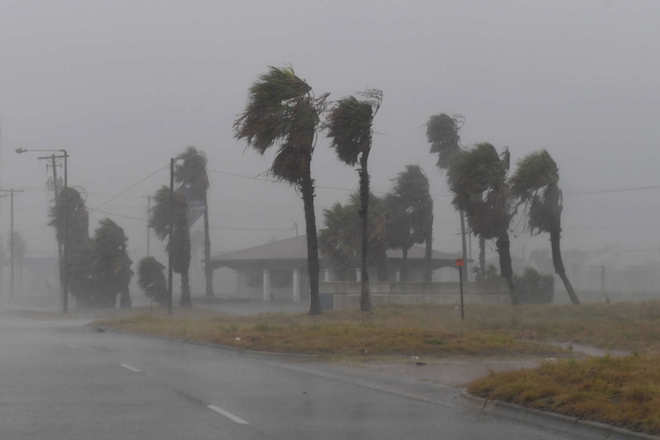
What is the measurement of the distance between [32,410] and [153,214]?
2625 inches

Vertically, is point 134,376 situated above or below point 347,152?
below

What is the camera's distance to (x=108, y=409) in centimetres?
1373

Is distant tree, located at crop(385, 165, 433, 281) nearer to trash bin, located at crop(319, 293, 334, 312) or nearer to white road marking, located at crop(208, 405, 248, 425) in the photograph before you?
trash bin, located at crop(319, 293, 334, 312)

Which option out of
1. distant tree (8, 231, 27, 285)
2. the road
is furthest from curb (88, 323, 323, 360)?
distant tree (8, 231, 27, 285)

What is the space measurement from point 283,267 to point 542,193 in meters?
32.2

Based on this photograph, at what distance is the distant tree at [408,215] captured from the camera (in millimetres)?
74562

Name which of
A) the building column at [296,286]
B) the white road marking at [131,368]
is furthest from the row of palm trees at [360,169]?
the white road marking at [131,368]

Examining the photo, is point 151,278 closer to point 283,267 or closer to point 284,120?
point 283,267

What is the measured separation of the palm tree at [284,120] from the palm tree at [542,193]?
16052 mm

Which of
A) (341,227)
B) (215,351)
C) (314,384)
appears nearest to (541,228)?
(341,227)

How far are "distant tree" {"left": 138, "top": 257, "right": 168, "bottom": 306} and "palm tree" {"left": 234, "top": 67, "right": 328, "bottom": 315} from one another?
129 ft

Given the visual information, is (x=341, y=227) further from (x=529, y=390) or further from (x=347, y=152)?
(x=529, y=390)

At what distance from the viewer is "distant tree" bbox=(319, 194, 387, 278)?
70.8 meters

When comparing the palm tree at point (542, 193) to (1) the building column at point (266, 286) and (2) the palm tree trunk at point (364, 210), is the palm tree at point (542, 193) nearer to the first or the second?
(2) the palm tree trunk at point (364, 210)
